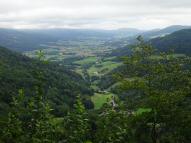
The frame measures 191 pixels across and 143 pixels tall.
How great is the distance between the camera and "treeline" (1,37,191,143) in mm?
25891

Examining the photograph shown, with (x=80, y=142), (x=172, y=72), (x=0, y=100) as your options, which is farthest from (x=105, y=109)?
(x=0, y=100)

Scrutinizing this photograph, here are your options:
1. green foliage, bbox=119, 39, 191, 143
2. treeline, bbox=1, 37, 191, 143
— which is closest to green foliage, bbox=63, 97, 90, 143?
treeline, bbox=1, 37, 191, 143

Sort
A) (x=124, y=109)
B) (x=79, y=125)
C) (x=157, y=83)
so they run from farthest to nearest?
(x=157, y=83)
(x=124, y=109)
(x=79, y=125)

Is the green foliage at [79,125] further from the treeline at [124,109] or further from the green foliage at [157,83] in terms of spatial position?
the green foliage at [157,83]

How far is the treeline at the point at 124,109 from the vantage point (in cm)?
2589

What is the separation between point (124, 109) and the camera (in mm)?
31703

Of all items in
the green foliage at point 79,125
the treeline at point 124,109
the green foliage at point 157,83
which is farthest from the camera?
the green foliage at point 157,83

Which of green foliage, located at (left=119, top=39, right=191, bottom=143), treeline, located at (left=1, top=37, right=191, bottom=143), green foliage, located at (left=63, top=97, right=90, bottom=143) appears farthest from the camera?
green foliage, located at (left=119, top=39, right=191, bottom=143)

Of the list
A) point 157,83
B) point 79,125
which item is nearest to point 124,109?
point 157,83

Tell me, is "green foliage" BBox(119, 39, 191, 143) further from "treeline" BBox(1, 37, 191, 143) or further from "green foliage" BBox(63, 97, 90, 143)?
"green foliage" BBox(63, 97, 90, 143)

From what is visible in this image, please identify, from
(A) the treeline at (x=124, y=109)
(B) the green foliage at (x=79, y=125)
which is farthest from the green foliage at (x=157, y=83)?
(B) the green foliage at (x=79, y=125)

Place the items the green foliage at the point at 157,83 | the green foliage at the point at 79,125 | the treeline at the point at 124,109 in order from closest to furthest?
the green foliage at the point at 79,125
the treeline at the point at 124,109
the green foliage at the point at 157,83

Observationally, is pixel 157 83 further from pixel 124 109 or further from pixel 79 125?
pixel 79 125

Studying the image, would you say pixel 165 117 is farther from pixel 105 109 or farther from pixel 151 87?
pixel 105 109
